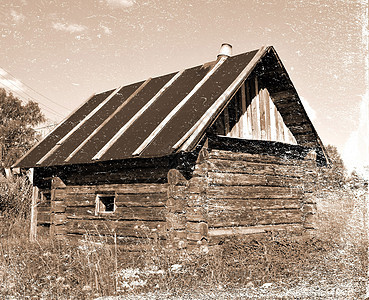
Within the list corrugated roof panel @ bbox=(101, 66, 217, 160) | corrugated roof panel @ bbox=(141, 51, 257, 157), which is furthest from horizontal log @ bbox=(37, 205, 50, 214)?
corrugated roof panel @ bbox=(141, 51, 257, 157)

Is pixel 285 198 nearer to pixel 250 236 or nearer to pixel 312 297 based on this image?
pixel 250 236

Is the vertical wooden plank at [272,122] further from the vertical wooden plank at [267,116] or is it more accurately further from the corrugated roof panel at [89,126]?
the corrugated roof panel at [89,126]

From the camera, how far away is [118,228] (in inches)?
386

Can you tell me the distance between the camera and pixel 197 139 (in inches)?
321

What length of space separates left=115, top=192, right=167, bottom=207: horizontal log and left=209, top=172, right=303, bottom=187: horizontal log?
125 cm

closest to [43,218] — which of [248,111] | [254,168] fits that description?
[254,168]

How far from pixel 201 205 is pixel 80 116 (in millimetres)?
7293

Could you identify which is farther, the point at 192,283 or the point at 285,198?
the point at 285,198

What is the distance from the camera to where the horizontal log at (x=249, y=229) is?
29.7 feet

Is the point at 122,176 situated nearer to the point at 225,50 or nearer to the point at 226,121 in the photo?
the point at 226,121

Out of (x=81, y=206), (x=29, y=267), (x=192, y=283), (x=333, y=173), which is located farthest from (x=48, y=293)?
(x=333, y=173)

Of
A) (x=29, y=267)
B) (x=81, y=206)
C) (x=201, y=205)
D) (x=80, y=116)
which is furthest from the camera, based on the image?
(x=80, y=116)

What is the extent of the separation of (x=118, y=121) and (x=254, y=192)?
4586mm

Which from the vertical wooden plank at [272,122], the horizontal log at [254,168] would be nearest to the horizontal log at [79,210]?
the horizontal log at [254,168]
